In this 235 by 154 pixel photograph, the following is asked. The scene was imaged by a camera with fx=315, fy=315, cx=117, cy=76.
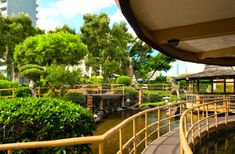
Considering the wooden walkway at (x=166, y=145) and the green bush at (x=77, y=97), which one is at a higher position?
the green bush at (x=77, y=97)

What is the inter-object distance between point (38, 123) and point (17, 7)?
76.6 m

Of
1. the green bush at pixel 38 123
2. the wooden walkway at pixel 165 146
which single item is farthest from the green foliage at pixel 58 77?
the green bush at pixel 38 123

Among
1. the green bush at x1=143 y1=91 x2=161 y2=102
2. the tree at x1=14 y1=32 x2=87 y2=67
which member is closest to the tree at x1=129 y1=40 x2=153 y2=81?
the green bush at x1=143 y1=91 x2=161 y2=102

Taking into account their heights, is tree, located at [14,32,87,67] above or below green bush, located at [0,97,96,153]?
above

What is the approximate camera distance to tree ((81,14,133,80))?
1720 inches

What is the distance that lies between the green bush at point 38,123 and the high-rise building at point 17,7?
67.7m

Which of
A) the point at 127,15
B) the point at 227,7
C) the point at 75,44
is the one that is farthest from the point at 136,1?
the point at 75,44

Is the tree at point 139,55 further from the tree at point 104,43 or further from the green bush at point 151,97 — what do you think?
the green bush at point 151,97

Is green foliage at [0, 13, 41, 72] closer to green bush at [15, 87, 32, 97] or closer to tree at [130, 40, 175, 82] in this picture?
tree at [130, 40, 175, 82]

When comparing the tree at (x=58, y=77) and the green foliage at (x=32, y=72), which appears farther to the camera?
the tree at (x=58, y=77)

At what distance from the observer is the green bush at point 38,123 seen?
262 inches

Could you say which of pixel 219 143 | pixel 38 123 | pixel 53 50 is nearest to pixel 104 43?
pixel 53 50

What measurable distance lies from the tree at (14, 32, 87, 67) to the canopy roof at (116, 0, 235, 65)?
77.2ft

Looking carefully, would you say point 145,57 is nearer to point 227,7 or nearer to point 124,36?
point 124,36
